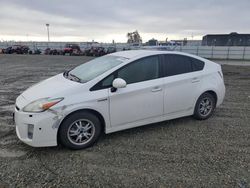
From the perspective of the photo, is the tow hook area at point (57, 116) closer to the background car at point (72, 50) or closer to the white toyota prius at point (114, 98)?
the white toyota prius at point (114, 98)

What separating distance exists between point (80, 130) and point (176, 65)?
2.22 metres

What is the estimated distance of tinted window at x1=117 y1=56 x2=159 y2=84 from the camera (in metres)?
3.71

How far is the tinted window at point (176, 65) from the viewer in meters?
4.16

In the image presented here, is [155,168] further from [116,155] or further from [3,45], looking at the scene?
[3,45]

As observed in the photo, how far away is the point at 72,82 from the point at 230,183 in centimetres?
267

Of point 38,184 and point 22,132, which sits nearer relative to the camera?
point 38,184

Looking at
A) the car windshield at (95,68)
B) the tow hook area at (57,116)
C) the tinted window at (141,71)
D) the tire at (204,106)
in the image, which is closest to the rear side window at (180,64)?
the tinted window at (141,71)

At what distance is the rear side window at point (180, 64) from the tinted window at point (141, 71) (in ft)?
0.79

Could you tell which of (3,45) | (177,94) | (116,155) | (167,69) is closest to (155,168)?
(116,155)

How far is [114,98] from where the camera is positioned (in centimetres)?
351

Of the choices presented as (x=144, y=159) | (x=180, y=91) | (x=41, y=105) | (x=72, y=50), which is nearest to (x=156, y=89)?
(x=180, y=91)

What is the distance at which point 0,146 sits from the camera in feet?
11.5

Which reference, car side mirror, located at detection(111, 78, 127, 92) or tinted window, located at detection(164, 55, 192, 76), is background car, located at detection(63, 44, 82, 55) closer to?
tinted window, located at detection(164, 55, 192, 76)

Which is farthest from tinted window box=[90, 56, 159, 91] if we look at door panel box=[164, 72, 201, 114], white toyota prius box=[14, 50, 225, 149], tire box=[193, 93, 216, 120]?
tire box=[193, 93, 216, 120]
